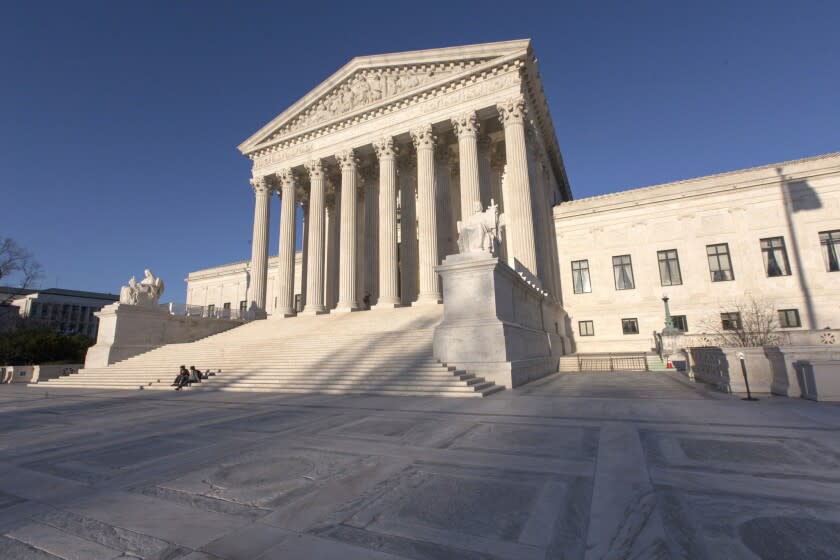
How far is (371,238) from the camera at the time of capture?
31.4 m

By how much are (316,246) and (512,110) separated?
53.4ft

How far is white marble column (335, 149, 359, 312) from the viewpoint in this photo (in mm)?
27183

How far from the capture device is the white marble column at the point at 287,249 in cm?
2958

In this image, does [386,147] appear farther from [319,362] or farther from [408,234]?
[319,362]

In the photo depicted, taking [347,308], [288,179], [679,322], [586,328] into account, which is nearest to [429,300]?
[347,308]

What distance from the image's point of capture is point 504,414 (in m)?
7.55

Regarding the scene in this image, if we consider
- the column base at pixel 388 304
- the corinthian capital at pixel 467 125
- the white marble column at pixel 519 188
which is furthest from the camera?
the corinthian capital at pixel 467 125

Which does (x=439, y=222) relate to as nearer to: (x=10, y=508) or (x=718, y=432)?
(x=718, y=432)

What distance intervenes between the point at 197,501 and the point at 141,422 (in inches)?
215

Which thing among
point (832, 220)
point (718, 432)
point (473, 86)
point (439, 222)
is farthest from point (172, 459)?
point (832, 220)

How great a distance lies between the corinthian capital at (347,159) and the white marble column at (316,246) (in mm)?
2214

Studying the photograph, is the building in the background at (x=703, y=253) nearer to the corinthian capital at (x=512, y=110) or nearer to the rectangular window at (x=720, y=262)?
the rectangular window at (x=720, y=262)

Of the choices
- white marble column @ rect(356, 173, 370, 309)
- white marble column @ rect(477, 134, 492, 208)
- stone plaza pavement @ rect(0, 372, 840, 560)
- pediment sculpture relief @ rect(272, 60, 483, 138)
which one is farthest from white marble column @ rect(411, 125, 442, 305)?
stone plaza pavement @ rect(0, 372, 840, 560)

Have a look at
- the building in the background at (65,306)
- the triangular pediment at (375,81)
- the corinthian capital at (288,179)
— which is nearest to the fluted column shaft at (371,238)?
the triangular pediment at (375,81)
